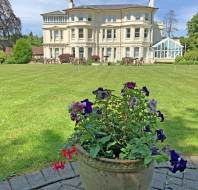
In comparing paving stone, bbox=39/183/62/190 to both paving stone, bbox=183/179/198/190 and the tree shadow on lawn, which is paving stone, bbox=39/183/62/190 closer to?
paving stone, bbox=183/179/198/190

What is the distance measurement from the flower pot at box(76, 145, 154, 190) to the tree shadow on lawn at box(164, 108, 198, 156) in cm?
197

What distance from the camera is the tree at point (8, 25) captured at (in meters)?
45.8

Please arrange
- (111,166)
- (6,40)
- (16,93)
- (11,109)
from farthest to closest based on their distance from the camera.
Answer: (6,40)
(16,93)
(11,109)
(111,166)

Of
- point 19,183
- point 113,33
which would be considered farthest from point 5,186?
point 113,33

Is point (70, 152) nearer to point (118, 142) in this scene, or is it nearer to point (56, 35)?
point (118, 142)

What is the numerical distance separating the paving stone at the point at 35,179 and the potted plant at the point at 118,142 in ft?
1.77

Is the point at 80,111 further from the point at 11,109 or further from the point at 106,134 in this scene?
the point at 11,109

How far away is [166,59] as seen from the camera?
1799 inches

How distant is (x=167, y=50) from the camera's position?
45.6 m

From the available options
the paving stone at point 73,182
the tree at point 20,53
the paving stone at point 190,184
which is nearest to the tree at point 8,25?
the tree at point 20,53

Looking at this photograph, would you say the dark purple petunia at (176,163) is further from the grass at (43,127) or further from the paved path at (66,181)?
the grass at (43,127)

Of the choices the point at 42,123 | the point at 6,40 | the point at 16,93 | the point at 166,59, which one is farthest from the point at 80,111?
the point at 6,40

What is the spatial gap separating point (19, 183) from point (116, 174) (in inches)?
55.0

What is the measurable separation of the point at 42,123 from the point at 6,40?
47977 millimetres
